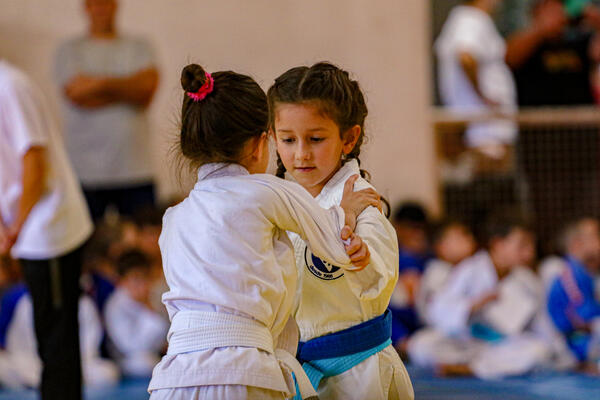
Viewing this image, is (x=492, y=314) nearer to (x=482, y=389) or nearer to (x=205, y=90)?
(x=482, y=389)

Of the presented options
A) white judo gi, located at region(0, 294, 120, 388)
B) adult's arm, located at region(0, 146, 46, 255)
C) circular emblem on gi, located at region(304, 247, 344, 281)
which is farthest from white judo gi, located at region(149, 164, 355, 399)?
white judo gi, located at region(0, 294, 120, 388)

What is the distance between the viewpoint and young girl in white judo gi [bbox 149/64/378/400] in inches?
78.6

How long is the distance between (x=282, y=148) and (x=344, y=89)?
0.22 meters

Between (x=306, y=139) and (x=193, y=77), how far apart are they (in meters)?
0.41

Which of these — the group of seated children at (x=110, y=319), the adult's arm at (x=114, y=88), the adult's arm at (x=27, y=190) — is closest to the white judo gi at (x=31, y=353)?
the group of seated children at (x=110, y=319)

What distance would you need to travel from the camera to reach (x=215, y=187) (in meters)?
2.09

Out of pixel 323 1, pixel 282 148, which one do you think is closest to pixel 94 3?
pixel 323 1

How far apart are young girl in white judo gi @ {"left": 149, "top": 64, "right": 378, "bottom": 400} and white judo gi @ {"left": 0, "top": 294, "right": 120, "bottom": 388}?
2948 millimetres

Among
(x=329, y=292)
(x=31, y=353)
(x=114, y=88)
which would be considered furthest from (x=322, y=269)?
(x=114, y=88)

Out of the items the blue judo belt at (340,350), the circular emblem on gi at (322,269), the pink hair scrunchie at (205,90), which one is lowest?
the blue judo belt at (340,350)

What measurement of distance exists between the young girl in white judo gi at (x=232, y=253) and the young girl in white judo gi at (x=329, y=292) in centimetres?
22

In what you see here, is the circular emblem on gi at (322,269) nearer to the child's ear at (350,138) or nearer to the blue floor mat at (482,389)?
the child's ear at (350,138)

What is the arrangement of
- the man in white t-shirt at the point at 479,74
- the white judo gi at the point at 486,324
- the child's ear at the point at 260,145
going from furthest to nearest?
the man in white t-shirt at the point at 479,74 → the white judo gi at the point at 486,324 → the child's ear at the point at 260,145

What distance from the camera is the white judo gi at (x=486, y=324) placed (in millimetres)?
5031
